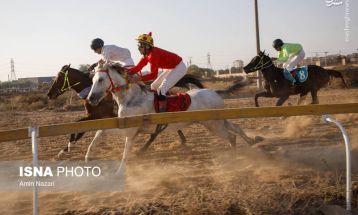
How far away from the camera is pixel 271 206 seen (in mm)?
4340

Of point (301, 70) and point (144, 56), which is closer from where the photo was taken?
point (144, 56)

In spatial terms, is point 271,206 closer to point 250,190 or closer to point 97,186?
point 250,190

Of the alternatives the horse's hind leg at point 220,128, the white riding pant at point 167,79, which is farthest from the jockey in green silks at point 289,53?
the white riding pant at point 167,79

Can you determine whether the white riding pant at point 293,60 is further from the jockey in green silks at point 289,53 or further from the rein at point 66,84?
the rein at point 66,84

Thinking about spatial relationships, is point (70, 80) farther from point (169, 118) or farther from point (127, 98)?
point (169, 118)

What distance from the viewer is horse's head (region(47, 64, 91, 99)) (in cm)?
874

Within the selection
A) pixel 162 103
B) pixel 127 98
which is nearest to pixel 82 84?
pixel 127 98

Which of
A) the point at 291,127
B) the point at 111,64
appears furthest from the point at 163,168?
the point at 291,127

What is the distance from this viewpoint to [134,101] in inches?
271

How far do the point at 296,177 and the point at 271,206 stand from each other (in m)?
1.31

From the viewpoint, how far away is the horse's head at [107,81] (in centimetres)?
673

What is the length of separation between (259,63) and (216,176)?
21.1ft

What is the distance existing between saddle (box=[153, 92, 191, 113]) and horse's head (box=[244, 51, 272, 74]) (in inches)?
201

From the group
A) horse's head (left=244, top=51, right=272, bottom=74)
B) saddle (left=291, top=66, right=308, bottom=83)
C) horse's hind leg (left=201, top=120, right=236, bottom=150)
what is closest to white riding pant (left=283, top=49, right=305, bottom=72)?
saddle (left=291, top=66, right=308, bottom=83)
